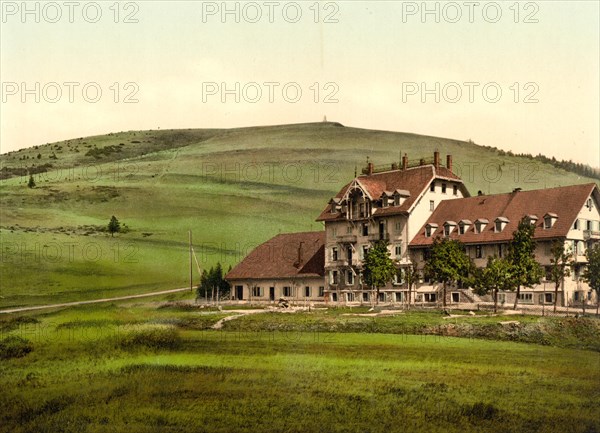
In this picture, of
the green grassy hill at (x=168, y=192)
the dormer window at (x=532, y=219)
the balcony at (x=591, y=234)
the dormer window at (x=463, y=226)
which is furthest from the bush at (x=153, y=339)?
the balcony at (x=591, y=234)

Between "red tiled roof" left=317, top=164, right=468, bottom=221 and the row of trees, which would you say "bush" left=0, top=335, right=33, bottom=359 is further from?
"red tiled roof" left=317, top=164, right=468, bottom=221

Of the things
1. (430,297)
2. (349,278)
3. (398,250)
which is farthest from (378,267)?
(349,278)

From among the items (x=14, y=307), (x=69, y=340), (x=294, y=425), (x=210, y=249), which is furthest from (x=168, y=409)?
(x=210, y=249)

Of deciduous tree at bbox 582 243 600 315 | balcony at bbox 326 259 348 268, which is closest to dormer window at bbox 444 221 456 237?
balcony at bbox 326 259 348 268

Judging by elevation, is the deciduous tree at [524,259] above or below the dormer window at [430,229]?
below

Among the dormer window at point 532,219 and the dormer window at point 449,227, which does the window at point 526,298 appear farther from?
the dormer window at point 449,227

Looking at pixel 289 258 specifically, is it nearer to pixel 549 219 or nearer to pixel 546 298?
pixel 549 219

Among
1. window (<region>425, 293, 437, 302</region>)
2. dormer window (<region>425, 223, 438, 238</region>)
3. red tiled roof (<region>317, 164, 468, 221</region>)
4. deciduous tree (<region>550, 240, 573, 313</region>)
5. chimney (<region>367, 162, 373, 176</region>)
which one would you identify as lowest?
window (<region>425, 293, 437, 302</region>)
